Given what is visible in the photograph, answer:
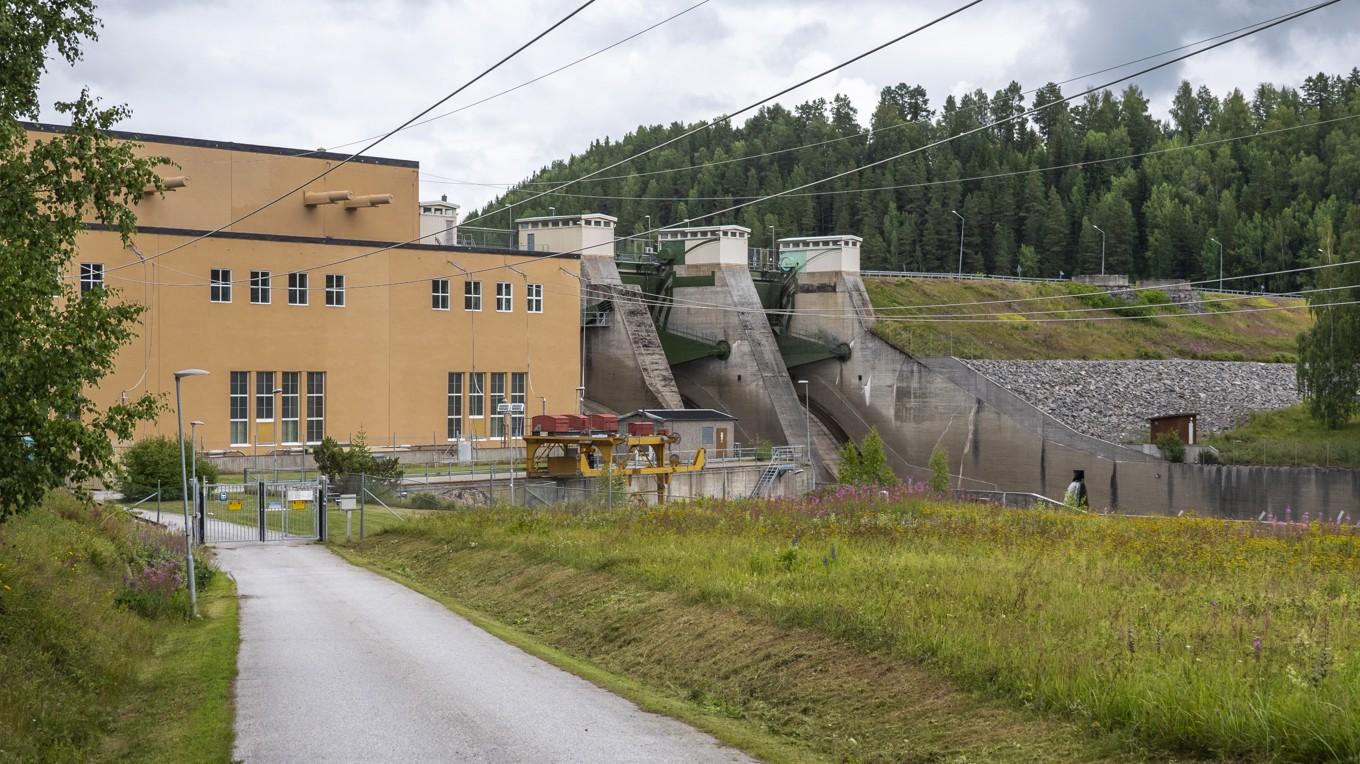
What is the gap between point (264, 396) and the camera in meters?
54.7

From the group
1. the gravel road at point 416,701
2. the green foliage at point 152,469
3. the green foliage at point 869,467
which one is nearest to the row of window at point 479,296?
the green foliage at point 152,469

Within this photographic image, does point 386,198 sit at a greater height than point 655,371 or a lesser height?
greater

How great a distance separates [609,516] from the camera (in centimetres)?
2883

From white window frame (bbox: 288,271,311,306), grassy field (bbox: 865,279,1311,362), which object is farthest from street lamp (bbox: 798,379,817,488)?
white window frame (bbox: 288,271,311,306)

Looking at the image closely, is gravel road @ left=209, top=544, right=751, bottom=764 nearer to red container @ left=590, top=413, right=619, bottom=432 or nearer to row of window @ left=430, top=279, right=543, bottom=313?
red container @ left=590, top=413, right=619, bottom=432

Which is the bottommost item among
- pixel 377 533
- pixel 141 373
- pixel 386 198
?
pixel 377 533

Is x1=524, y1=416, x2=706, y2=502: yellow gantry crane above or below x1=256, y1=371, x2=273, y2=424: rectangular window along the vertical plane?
below

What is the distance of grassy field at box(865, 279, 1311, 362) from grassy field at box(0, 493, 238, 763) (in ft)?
180

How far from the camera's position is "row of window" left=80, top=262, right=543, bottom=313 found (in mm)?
50062

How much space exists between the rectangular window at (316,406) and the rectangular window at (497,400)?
8.27 m

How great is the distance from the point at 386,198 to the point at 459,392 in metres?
9.37

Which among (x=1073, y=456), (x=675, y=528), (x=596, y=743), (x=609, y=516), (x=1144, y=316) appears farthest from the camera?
(x=1144, y=316)

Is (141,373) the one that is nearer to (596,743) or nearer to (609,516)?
(609,516)

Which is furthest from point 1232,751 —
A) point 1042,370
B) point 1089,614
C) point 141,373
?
point 1042,370
